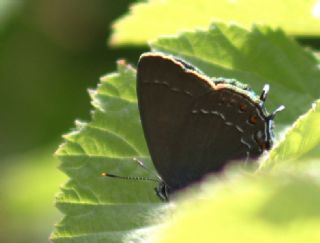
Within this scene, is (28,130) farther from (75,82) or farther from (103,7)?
(103,7)

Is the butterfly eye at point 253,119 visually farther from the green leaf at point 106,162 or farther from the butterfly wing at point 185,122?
the green leaf at point 106,162

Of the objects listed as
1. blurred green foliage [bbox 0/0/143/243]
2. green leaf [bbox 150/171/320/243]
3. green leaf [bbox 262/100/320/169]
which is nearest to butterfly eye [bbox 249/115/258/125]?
green leaf [bbox 262/100/320/169]

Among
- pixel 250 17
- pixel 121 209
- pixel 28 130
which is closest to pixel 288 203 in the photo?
pixel 121 209

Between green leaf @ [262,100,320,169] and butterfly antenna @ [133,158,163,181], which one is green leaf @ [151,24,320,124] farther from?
green leaf @ [262,100,320,169]

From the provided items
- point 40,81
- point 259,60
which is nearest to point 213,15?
point 259,60

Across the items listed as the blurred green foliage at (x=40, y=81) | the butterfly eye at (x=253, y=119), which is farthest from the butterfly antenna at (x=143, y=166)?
the blurred green foliage at (x=40, y=81)
